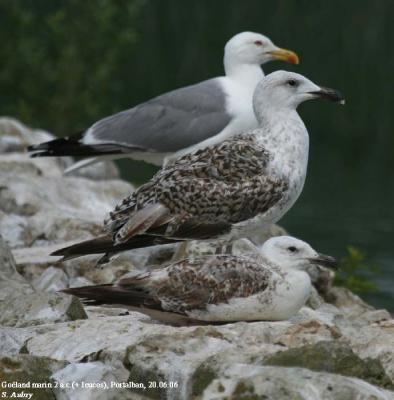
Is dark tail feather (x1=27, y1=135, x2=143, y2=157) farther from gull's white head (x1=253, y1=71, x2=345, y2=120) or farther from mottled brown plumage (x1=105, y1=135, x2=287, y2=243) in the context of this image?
Answer: mottled brown plumage (x1=105, y1=135, x2=287, y2=243)

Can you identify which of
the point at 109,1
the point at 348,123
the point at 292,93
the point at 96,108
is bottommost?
the point at 348,123

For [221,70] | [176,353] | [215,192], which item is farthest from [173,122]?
[221,70]

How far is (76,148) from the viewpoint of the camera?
902cm

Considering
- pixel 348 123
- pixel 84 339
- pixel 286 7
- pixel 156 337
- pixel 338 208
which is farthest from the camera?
pixel 286 7

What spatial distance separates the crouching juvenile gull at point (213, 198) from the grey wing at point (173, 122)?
246cm

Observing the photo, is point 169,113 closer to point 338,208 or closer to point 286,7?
point 338,208

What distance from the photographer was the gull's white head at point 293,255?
5.66m

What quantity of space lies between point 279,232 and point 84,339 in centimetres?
323

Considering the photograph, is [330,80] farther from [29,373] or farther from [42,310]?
[29,373]

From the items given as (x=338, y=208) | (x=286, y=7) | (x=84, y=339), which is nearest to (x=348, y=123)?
(x=338, y=208)

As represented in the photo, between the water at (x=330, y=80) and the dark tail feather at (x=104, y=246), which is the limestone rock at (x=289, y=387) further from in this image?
the water at (x=330, y=80)

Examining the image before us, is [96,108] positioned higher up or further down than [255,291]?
further down

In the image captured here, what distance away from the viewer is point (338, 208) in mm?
17000

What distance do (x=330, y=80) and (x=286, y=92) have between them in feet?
61.8
